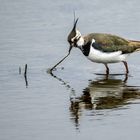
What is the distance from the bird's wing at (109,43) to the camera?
44.8 feet

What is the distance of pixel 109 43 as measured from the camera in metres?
13.8

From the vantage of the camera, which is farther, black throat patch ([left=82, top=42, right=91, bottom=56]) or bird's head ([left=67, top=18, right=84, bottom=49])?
bird's head ([left=67, top=18, right=84, bottom=49])

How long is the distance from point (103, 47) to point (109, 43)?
191 millimetres

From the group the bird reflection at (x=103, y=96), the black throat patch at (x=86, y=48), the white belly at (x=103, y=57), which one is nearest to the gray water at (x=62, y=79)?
the bird reflection at (x=103, y=96)

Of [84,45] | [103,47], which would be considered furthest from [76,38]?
[103,47]

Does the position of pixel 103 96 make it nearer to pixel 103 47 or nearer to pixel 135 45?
pixel 103 47

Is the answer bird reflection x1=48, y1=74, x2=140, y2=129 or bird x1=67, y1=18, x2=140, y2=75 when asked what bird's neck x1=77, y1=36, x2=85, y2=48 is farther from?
bird reflection x1=48, y1=74, x2=140, y2=129

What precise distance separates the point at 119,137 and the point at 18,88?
3.15 m

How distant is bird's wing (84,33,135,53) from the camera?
13661mm

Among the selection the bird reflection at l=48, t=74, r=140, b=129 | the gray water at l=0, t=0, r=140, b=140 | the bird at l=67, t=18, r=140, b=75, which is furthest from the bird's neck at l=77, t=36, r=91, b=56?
the bird reflection at l=48, t=74, r=140, b=129

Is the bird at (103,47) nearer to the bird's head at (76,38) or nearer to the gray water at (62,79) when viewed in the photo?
the bird's head at (76,38)

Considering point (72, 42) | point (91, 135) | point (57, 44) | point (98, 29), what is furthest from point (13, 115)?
point (98, 29)

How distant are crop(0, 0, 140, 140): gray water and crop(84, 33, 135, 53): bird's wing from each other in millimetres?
412

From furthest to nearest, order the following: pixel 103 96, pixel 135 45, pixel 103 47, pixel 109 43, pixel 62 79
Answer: pixel 135 45 < pixel 109 43 < pixel 103 47 < pixel 62 79 < pixel 103 96
